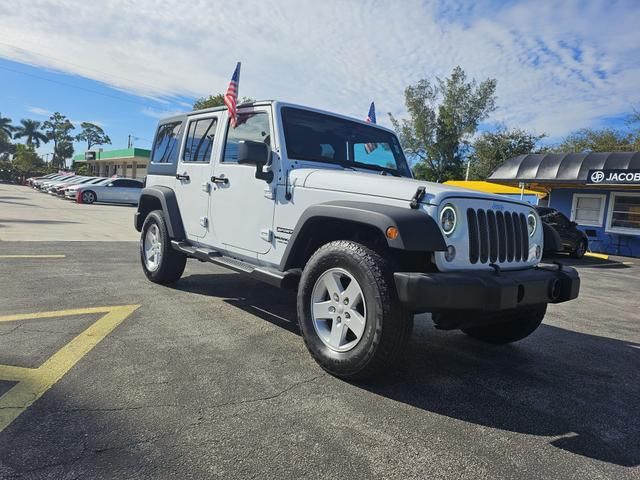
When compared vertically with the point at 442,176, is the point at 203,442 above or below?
below

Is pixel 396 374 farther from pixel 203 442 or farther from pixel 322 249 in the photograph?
pixel 203 442

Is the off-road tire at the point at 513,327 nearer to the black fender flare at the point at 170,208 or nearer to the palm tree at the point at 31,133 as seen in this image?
the black fender flare at the point at 170,208

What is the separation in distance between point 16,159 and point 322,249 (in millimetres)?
79135

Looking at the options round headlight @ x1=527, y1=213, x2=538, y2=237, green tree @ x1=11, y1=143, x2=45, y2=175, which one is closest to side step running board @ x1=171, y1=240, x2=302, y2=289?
round headlight @ x1=527, y1=213, x2=538, y2=237

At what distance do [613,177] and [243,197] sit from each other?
15166 millimetres

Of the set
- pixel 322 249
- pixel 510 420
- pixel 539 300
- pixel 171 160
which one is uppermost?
pixel 171 160

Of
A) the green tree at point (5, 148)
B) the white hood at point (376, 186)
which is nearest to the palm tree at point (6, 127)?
the green tree at point (5, 148)

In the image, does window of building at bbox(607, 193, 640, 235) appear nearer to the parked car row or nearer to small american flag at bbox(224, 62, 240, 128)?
small american flag at bbox(224, 62, 240, 128)

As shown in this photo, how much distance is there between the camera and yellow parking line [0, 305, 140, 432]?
2.62 meters

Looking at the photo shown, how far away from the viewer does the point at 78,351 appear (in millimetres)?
3482

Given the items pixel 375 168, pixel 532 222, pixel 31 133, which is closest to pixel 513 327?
pixel 532 222

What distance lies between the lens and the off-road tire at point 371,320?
2961 mm

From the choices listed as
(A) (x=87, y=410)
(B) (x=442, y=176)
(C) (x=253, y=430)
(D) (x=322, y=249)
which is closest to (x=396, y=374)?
(D) (x=322, y=249)

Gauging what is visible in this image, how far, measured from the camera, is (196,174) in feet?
17.2
